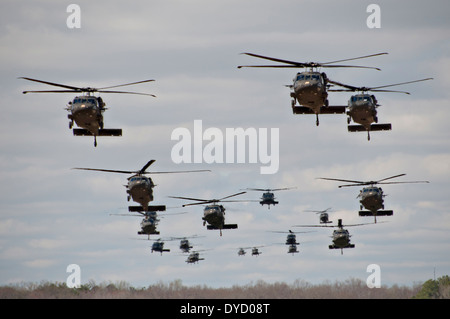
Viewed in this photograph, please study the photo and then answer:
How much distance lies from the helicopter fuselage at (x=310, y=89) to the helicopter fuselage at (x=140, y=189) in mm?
18534

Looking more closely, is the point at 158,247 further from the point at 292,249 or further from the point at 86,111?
the point at 86,111

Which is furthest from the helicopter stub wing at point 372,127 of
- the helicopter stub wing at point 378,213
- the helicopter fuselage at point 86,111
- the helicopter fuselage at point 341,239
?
the helicopter fuselage at point 341,239

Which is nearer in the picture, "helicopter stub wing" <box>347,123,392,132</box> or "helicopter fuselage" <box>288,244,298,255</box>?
"helicopter stub wing" <box>347,123,392,132</box>

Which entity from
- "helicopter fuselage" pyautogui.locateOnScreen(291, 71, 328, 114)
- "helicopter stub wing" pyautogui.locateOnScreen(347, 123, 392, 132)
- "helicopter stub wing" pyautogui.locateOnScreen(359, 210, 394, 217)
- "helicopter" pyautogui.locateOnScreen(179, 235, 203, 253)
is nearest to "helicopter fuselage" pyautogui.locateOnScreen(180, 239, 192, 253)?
"helicopter" pyautogui.locateOnScreen(179, 235, 203, 253)

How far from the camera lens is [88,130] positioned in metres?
70.6

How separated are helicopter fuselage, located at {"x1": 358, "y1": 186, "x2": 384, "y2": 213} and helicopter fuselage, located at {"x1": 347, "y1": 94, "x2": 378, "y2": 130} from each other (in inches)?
456

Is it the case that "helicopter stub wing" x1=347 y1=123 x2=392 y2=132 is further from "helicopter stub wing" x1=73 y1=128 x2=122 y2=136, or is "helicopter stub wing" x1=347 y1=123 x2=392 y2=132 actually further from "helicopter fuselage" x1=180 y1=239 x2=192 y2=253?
"helicopter fuselage" x1=180 y1=239 x2=192 y2=253

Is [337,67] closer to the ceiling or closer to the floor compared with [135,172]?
closer to the ceiling

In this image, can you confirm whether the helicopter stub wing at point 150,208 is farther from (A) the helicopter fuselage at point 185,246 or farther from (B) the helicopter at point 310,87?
(A) the helicopter fuselage at point 185,246

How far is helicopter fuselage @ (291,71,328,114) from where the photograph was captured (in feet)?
209
